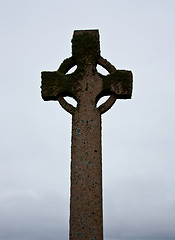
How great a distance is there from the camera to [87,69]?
6.23 meters

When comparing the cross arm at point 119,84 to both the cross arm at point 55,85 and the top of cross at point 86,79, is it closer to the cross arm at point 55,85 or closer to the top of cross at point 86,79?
the top of cross at point 86,79

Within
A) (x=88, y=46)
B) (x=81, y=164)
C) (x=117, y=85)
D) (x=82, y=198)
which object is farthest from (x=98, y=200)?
(x=88, y=46)

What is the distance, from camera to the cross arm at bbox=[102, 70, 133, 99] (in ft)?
19.8

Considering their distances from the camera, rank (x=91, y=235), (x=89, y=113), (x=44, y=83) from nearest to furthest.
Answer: (x=91, y=235)
(x=89, y=113)
(x=44, y=83)

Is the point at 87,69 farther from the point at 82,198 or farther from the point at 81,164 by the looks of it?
the point at 82,198

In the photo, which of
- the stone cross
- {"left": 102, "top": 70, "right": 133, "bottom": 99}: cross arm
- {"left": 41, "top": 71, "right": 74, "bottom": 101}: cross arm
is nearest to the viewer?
the stone cross

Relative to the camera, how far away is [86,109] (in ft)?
19.4

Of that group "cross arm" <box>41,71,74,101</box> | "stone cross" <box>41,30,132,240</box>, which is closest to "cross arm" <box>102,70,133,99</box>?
"stone cross" <box>41,30,132,240</box>

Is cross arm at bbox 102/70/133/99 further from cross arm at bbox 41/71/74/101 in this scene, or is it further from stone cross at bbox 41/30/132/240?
cross arm at bbox 41/71/74/101

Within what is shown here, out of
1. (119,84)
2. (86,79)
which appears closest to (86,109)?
(86,79)

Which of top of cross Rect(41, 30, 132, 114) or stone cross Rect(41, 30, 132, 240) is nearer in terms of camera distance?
stone cross Rect(41, 30, 132, 240)

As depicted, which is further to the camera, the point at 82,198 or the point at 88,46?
the point at 88,46

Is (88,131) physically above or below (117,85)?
below

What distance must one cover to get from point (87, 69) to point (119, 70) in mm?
576
